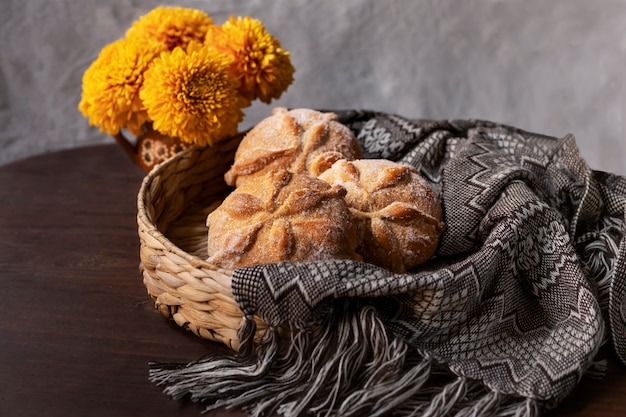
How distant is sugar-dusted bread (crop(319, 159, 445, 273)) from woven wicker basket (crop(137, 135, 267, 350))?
0.71 ft

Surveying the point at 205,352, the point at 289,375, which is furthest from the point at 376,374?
the point at 205,352

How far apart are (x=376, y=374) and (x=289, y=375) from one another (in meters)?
0.10

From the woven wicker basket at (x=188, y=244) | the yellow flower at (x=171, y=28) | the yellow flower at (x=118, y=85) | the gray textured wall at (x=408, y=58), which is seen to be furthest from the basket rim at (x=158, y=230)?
the gray textured wall at (x=408, y=58)

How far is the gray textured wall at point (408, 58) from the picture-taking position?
6.74 feet

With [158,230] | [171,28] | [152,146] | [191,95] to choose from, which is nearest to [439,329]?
[158,230]

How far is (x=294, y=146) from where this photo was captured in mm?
1190

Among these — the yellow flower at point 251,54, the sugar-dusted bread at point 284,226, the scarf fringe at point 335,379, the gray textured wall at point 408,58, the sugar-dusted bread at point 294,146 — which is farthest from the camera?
the gray textured wall at point 408,58

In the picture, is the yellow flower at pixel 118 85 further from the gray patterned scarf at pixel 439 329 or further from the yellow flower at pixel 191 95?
the gray patterned scarf at pixel 439 329

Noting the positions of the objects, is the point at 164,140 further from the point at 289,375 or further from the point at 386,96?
the point at 386,96

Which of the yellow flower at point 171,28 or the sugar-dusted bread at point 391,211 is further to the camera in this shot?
the yellow flower at point 171,28

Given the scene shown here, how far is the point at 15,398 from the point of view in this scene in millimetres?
876

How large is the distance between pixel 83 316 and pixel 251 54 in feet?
1.80

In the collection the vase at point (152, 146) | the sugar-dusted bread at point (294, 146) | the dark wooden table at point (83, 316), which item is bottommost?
the dark wooden table at point (83, 316)

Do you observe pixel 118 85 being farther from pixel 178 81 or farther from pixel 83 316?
pixel 83 316
